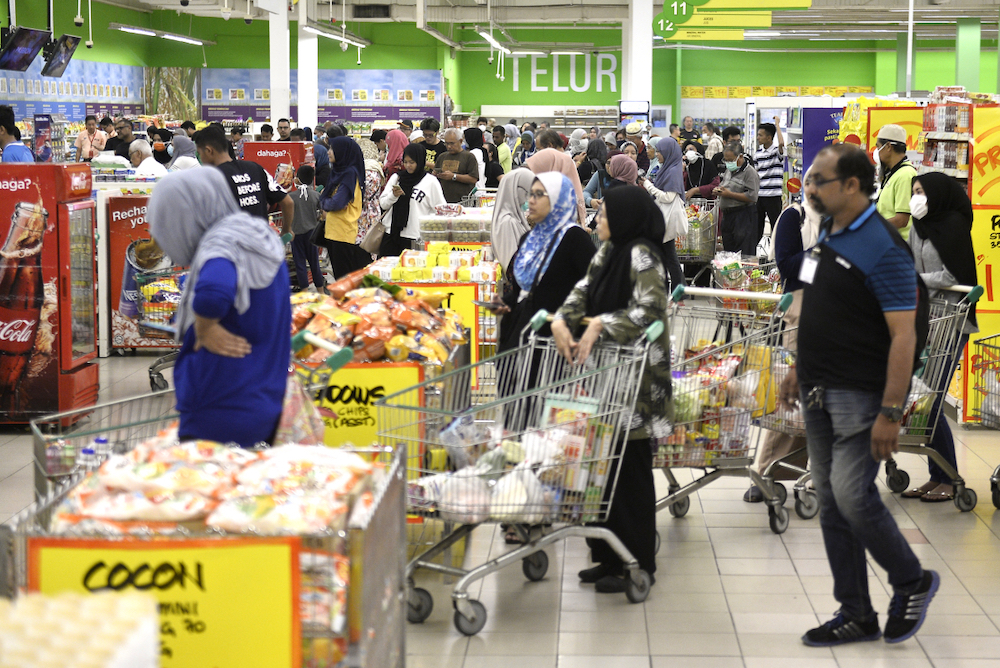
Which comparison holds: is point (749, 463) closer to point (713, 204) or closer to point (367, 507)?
point (367, 507)

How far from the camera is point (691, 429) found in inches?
181

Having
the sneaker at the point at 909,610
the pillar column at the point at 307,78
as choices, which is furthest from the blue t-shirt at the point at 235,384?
the pillar column at the point at 307,78

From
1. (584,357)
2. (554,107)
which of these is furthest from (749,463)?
(554,107)

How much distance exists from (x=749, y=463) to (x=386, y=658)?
2.77m

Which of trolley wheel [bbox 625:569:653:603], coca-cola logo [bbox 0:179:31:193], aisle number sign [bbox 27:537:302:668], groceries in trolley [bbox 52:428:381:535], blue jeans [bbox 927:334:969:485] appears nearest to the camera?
aisle number sign [bbox 27:537:302:668]

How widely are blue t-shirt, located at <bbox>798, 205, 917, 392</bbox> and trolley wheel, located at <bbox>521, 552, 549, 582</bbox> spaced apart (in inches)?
58.0

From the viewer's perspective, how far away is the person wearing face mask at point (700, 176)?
1294 centimetres

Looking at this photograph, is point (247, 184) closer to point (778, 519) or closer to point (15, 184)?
point (15, 184)

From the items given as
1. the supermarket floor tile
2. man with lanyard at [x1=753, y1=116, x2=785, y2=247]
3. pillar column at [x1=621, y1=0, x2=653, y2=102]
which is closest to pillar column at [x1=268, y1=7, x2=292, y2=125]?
pillar column at [x1=621, y1=0, x2=653, y2=102]

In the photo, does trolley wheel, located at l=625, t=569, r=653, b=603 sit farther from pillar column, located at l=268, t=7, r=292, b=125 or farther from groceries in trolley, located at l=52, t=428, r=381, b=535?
pillar column, located at l=268, t=7, r=292, b=125

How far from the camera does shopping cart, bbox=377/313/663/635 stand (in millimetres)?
3723

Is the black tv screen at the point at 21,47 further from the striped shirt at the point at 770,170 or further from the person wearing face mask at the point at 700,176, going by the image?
the striped shirt at the point at 770,170

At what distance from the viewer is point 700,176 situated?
47.5ft

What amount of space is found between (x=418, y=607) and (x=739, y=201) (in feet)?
A: 29.8
